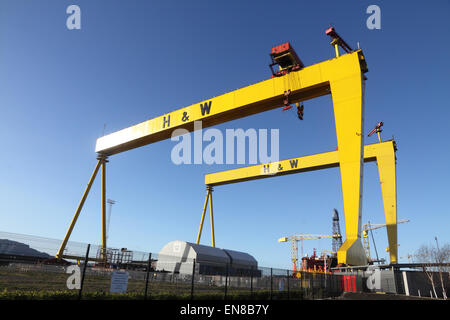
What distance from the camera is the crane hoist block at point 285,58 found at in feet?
Result: 44.4

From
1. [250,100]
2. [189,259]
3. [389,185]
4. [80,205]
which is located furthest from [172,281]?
[389,185]

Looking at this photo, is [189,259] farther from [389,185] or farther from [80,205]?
[389,185]

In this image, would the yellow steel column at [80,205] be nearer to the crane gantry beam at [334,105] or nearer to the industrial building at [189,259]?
the industrial building at [189,259]

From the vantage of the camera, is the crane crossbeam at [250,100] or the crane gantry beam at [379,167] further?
the crane gantry beam at [379,167]

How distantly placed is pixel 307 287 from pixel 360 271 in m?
3.89

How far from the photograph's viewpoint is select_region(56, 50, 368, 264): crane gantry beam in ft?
38.5

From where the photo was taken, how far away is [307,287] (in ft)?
49.2

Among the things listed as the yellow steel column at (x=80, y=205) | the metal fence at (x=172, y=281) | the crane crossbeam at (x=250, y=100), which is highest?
the crane crossbeam at (x=250, y=100)

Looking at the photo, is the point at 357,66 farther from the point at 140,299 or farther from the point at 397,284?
the point at 140,299

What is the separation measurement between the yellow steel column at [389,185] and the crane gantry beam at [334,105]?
24.3ft

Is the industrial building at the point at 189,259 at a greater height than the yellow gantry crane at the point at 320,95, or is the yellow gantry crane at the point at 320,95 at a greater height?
the yellow gantry crane at the point at 320,95

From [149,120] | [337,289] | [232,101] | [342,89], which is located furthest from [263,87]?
[337,289]

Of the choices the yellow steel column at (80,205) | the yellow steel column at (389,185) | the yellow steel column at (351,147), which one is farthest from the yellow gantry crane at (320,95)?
the yellow steel column at (80,205)

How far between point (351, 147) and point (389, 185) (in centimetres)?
830
